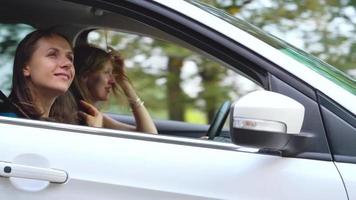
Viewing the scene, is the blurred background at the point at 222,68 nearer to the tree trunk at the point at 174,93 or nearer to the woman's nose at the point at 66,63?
the tree trunk at the point at 174,93

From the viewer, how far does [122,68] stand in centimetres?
352

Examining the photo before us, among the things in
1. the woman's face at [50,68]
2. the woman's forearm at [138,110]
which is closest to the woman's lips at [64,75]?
the woman's face at [50,68]

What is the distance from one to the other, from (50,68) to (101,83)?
0.54m

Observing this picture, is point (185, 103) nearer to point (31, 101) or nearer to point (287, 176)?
point (31, 101)

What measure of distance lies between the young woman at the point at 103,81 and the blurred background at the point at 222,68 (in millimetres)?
2452

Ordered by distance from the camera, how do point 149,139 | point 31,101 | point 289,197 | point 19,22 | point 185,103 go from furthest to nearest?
1. point 185,103
2. point 19,22
3. point 31,101
4. point 149,139
5. point 289,197

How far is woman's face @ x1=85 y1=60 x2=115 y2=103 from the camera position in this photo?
129 inches

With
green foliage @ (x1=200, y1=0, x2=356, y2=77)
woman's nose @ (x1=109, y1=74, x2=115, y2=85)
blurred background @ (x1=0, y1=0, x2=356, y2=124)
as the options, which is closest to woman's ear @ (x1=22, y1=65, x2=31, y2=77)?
woman's nose @ (x1=109, y1=74, x2=115, y2=85)

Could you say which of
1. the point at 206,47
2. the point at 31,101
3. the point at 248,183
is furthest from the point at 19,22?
the point at 248,183

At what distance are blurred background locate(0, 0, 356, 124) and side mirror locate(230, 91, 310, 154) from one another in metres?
3.82

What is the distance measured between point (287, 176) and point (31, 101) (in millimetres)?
1153

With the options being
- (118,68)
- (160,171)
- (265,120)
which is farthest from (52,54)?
(265,120)

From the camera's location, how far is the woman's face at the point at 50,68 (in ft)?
9.16

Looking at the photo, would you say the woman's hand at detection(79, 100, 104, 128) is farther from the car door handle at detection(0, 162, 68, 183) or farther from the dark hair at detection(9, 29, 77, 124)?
the car door handle at detection(0, 162, 68, 183)
